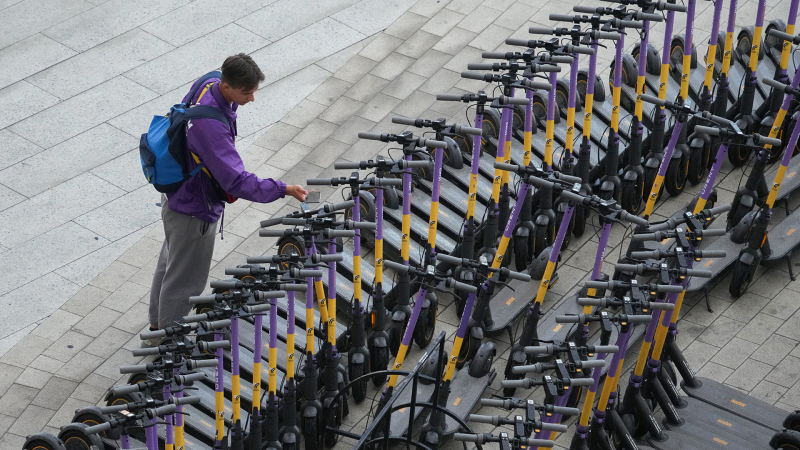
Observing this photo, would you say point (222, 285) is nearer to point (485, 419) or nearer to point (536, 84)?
point (485, 419)

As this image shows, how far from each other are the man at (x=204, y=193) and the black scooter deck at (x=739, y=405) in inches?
136

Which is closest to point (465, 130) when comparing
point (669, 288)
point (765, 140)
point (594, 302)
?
point (594, 302)

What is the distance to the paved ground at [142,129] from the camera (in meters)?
9.26

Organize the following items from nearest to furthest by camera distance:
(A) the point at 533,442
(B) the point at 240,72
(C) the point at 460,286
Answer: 1. (A) the point at 533,442
2. (C) the point at 460,286
3. (B) the point at 240,72

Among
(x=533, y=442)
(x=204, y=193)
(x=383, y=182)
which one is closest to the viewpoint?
(x=533, y=442)

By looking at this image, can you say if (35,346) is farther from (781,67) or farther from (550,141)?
(781,67)

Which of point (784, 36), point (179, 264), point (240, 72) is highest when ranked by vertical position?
point (240, 72)

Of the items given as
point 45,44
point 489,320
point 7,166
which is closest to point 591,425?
point 489,320

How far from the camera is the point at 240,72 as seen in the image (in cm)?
Result: 780

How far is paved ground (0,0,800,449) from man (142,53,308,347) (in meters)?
0.84

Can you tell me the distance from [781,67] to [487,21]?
3684mm

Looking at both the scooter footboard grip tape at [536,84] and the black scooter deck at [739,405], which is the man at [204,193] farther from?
the black scooter deck at [739,405]

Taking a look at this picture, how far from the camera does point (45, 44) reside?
12633 millimetres

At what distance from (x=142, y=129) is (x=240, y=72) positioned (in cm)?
408
